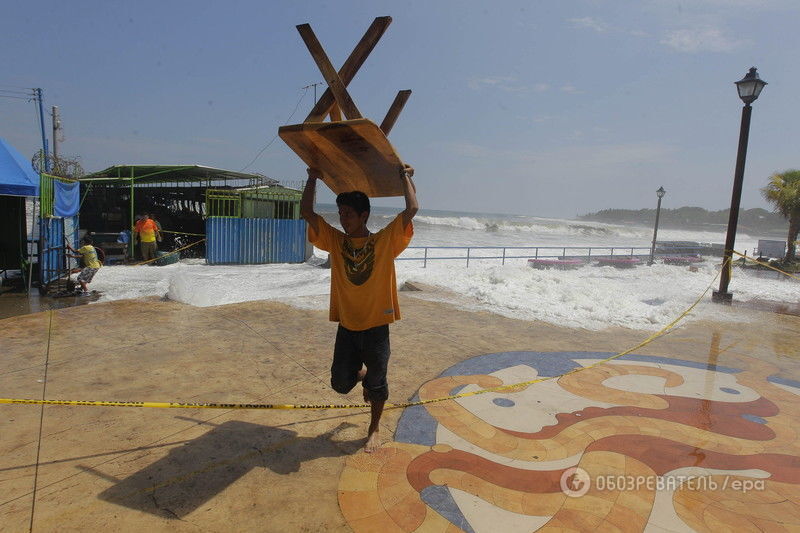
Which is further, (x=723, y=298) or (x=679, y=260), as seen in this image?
(x=679, y=260)

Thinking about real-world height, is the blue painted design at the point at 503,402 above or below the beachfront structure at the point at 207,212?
below

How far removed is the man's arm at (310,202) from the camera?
314 centimetres

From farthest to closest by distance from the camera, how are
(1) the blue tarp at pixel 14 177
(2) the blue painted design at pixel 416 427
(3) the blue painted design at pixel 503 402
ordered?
(1) the blue tarp at pixel 14 177
(3) the blue painted design at pixel 503 402
(2) the blue painted design at pixel 416 427

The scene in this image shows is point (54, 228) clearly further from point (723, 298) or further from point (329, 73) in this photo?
point (723, 298)

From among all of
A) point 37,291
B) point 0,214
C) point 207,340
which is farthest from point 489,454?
point 0,214

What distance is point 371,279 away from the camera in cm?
297

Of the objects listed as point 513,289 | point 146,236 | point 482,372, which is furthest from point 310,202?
point 146,236

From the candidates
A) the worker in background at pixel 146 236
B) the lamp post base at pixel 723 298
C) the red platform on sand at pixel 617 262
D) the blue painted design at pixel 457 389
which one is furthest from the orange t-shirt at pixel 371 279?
the red platform on sand at pixel 617 262

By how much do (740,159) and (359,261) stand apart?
34.7 ft

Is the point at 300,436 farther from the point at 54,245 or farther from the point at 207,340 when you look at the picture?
Result: the point at 54,245

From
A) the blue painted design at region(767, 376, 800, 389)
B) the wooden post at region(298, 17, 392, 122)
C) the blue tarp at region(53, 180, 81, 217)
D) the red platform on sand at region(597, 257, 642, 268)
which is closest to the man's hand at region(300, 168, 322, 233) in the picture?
the wooden post at region(298, 17, 392, 122)

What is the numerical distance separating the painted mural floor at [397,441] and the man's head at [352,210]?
1575mm

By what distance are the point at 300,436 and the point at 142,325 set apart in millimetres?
3962

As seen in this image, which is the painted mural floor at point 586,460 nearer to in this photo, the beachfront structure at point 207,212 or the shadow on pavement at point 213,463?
the shadow on pavement at point 213,463
